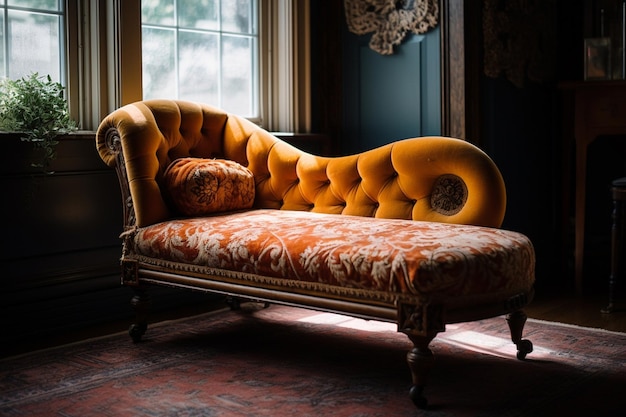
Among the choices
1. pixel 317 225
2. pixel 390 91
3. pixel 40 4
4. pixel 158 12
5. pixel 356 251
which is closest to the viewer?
pixel 356 251

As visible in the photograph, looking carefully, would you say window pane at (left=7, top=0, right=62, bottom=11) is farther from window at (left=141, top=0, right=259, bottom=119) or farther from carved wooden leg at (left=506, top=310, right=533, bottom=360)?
carved wooden leg at (left=506, top=310, right=533, bottom=360)

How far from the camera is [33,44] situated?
319 centimetres

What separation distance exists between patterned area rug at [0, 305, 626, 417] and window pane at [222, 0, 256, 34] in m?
1.54

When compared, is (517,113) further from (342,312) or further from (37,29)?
(37,29)

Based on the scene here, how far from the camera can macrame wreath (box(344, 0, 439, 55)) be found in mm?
3730

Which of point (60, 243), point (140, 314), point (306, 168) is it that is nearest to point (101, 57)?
point (60, 243)

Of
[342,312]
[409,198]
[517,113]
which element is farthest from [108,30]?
[517,113]

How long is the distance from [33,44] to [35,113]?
41 centimetres

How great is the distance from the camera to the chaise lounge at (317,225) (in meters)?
2.21

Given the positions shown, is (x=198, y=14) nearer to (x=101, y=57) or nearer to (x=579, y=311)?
(x=101, y=57)

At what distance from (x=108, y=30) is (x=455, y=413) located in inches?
84.6

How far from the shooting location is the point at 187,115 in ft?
10.5

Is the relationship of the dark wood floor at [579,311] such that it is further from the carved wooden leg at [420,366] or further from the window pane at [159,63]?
the window pane at [159,63]

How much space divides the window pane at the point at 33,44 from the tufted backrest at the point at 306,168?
1.59 ft
